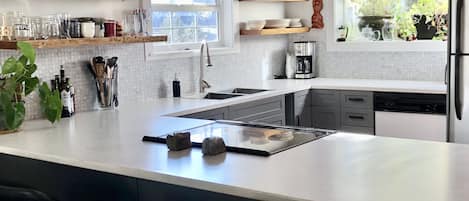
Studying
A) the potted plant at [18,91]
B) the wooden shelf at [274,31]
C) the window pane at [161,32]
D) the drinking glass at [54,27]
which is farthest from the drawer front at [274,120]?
the potted plant at [18,91]

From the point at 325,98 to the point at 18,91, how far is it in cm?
257

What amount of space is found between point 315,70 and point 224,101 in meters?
1.82

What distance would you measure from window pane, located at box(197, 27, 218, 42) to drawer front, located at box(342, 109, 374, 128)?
49.1 inches

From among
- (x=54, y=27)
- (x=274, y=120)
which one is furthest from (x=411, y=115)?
(x=54, y=27)

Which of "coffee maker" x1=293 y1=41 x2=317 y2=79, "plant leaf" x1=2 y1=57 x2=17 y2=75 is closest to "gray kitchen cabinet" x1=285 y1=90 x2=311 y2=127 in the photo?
"coffee maker" x1=293 y1=41 x2=317 y2=79

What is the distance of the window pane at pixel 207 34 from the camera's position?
4820 mm

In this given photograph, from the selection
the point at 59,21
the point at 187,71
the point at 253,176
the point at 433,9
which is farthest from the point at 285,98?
the point at 253,176

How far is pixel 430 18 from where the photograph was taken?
16.3ft

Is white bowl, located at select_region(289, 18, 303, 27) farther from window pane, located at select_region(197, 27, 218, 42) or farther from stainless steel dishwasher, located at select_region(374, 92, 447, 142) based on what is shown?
stainless steel dishwasher, located at select_region(374, 92, 447, 142)

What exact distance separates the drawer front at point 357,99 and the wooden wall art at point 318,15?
38.5 inches

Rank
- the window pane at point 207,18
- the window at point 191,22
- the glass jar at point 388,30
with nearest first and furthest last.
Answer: the window at point 191,22 < the window pane at point 207,18 < the glass jar at point 388,30

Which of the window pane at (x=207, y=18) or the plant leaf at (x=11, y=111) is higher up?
the window pane at (x=207, y=18)

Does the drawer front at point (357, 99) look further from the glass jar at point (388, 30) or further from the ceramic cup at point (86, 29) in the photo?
the ceramic cup at point (86, 29)

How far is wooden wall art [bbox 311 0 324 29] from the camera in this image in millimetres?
5395
